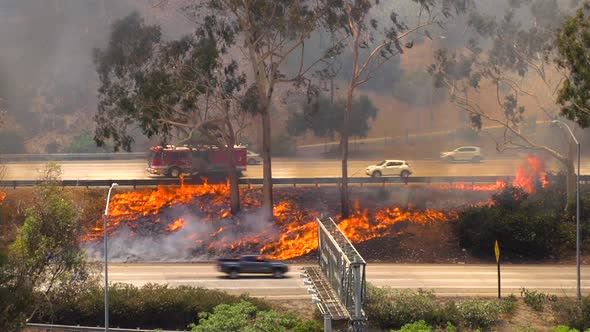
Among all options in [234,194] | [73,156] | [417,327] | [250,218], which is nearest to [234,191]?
[234,194]

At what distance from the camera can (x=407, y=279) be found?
40562 millimetres

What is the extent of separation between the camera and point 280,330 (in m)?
29.8

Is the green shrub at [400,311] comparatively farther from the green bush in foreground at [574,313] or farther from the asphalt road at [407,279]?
the green bush in foreground at [574,313]

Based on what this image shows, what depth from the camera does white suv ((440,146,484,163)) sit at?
62844mm

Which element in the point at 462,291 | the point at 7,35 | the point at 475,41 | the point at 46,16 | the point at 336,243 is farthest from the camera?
the point at 46,16

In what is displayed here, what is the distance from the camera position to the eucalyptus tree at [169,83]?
49.7 metres

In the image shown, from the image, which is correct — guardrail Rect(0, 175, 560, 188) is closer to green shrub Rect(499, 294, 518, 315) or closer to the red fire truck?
the red fire truck

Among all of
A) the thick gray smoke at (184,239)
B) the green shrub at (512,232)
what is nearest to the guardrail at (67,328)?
the thick gray smoke at (184,239)

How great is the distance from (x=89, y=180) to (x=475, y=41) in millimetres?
25110

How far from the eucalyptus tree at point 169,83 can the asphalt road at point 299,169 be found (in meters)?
9.29

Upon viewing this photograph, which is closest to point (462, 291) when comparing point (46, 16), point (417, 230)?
point (417, 230)

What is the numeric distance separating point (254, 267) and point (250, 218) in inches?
452

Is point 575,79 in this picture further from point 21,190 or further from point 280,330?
point 21,190

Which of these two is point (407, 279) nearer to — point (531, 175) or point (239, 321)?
point (239, 321)
